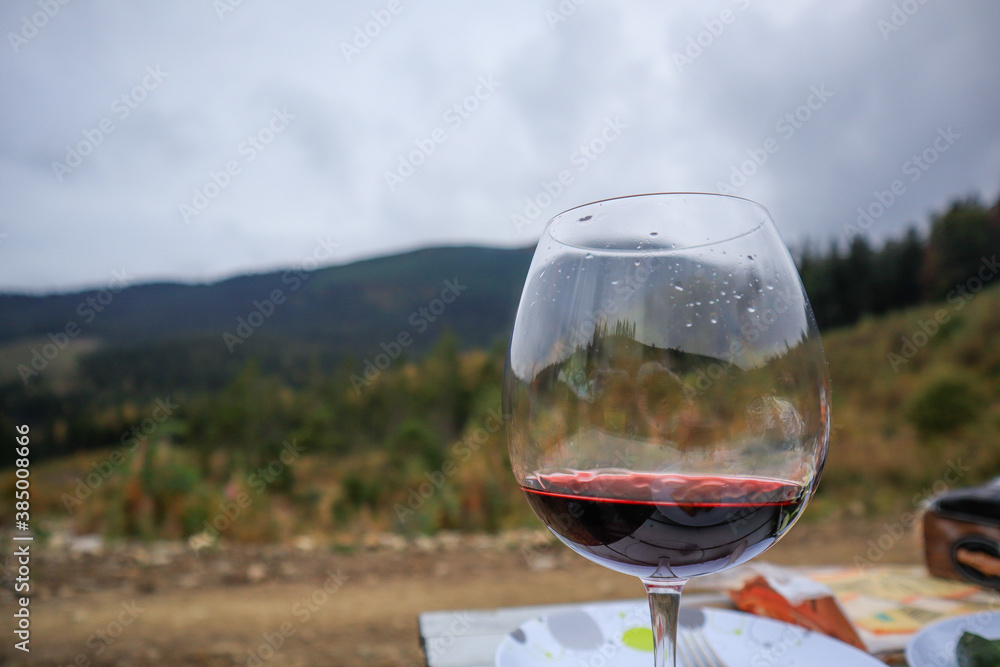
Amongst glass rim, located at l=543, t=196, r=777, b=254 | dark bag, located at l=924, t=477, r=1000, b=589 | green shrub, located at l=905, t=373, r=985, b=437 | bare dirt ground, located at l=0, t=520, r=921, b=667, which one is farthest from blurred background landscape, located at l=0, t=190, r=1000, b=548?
glass rim, located at l=543, t=196, r=777, b=254

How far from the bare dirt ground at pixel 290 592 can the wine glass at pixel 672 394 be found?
243 cm

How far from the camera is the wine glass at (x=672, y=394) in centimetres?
54

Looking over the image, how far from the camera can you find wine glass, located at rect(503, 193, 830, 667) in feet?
1.78

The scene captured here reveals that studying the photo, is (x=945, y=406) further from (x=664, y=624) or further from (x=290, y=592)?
(x=664, y=624)

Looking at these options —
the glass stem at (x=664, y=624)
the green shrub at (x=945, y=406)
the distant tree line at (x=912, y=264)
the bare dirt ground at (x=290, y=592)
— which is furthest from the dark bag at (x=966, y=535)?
the distant tree line at (x=912, y=264)

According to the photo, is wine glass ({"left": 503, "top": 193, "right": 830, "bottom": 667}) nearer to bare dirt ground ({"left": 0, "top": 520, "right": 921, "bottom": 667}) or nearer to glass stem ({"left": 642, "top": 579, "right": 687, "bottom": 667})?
glass stem ({"left": 642, "top": 579, "right": 687, "bottom": 667})

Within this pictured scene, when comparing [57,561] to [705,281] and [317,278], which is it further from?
[317,278]

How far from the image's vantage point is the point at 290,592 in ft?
13.0

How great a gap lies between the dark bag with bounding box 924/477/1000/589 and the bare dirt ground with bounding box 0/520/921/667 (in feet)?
6.94

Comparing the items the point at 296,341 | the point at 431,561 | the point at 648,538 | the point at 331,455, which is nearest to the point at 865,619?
the point at 648,538

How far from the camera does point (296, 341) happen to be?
9250 mm

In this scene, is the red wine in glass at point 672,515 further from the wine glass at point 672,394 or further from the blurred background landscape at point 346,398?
the blurred background landscape at point 346,398

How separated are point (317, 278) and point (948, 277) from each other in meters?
11.2

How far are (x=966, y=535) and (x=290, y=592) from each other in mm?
3786
